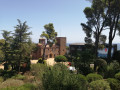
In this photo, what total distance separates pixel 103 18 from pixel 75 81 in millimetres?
19005

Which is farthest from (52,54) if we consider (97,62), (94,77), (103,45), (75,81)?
(75,81)

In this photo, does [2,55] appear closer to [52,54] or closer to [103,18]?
[103,18]

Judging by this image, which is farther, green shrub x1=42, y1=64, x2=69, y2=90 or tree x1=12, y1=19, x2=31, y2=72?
tree x1=12, y1=19, x2=31, y2=72

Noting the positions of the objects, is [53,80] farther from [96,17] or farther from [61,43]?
[61,43]

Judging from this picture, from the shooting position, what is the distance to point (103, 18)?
21.5 metres

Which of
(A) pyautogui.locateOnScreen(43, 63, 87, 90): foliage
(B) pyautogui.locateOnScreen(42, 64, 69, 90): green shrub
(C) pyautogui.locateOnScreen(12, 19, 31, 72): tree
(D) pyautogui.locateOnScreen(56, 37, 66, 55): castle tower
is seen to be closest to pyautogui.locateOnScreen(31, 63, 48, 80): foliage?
(B) pyautogui.locateOnScreen(42, 64, 69, 90): green shrub

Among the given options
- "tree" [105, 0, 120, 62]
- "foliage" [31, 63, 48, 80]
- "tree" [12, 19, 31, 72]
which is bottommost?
"foliage" [31, 63, 48, 80]

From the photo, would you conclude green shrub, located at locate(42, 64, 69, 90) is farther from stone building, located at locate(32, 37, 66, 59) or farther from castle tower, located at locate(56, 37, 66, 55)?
castle tower, located at locate(56, 37, 66, 55)

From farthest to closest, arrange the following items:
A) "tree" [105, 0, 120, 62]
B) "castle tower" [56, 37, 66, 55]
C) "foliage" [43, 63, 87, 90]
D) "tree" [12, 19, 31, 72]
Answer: "castle tower" [56, 37, 66, 55]
"tree" [105, 0, 120, 62]
"tree" [12, 19, 31, 72]
"foliage" [43, 63, 87, 90]

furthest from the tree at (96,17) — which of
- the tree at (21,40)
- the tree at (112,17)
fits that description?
the tree at (21,40)

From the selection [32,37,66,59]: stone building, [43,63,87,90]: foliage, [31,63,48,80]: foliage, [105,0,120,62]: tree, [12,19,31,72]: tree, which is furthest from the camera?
[32,37,66,59]: stone building

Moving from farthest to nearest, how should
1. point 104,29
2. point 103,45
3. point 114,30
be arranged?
point 103,45 < point 104,29 < point 114,30

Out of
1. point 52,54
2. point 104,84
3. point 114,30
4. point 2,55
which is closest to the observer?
point 104,84

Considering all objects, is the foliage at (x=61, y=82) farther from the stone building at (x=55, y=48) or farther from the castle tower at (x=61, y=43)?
the castle tower at (x=61, y=43)
